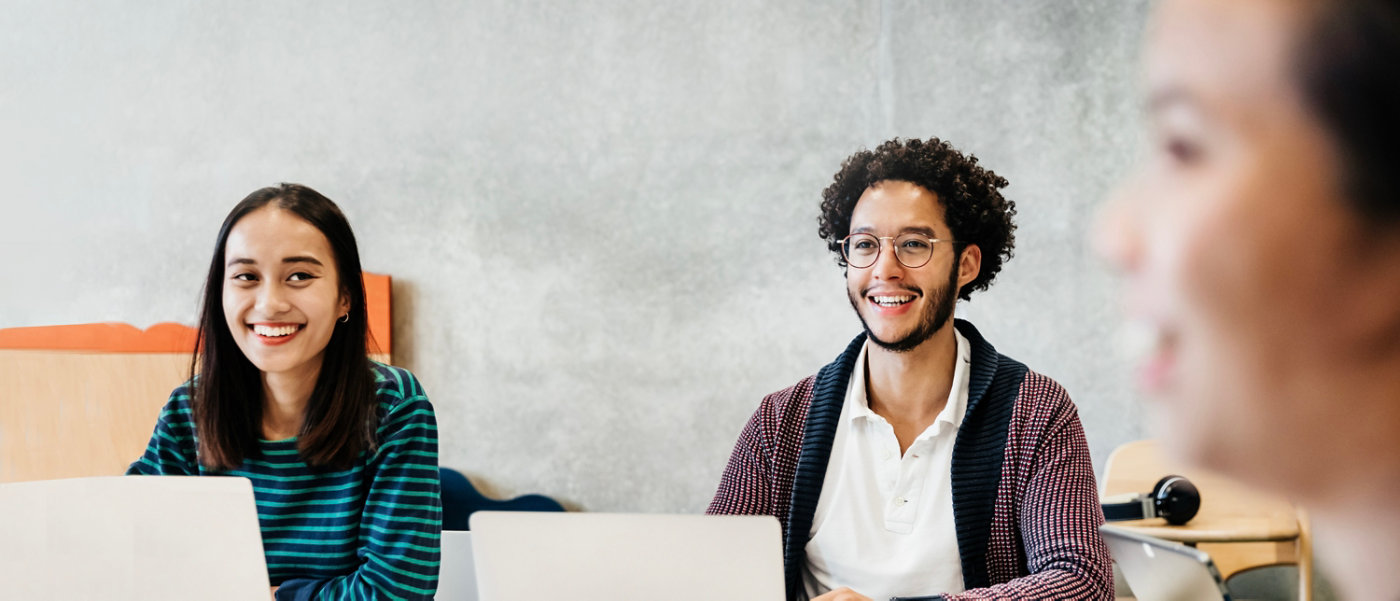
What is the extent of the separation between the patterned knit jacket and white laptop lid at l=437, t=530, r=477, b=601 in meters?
0.40

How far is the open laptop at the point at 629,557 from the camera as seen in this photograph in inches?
39.1

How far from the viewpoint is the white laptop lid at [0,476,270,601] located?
1026 millimetres

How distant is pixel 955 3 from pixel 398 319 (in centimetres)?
177

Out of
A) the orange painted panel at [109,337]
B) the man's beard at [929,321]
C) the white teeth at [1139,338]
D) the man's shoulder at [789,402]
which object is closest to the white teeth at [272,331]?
the man's shoulder at [789,402]

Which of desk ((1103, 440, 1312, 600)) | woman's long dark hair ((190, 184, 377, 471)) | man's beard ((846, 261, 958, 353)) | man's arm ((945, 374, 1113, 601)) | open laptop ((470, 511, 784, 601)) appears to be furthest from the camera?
desk ((1103, 440, 1312, 600))

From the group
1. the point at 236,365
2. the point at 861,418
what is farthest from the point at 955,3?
the point at 236,365

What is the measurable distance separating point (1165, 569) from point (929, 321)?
88 centimetres

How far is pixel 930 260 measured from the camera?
64.7 inches

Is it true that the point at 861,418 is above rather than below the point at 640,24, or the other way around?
below

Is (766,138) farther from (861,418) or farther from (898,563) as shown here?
(898,563)

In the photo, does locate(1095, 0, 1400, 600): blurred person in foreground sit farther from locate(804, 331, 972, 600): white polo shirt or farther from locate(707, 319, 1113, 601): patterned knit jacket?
locate(804, 331, 972, 600): white polo shirt

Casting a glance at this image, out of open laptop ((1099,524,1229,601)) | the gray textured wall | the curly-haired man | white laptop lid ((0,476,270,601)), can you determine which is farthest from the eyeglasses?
the gray textured wall

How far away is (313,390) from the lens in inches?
59.9

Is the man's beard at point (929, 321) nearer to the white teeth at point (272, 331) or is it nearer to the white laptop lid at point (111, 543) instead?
the white teeth at point (272, 331)
